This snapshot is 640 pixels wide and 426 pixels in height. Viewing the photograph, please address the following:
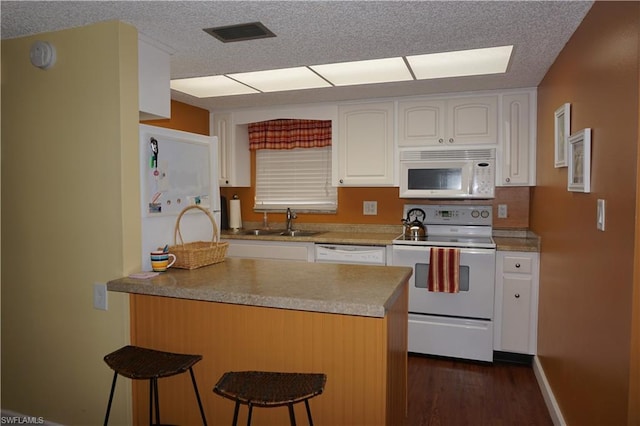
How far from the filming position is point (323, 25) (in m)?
2.21

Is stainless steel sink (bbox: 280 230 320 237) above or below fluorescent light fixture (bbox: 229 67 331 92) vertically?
below

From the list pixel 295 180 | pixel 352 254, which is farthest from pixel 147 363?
pixel 295 180

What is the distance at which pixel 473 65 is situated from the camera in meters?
3.00

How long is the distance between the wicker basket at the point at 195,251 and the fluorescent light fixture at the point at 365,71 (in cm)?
137

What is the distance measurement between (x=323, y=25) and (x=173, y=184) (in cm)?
116

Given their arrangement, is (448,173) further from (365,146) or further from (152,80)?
(152,80)

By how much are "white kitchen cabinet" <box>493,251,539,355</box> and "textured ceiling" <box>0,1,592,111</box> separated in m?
1.40

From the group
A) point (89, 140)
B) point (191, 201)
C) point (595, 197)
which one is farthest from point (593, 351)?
point (89, 140)

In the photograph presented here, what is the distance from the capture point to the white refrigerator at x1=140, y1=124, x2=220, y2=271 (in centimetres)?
225

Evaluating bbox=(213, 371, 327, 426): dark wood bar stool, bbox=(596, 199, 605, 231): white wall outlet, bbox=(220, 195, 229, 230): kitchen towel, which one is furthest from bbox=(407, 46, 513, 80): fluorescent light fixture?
bbox=(220, 195, 229, 230): kitchen towel

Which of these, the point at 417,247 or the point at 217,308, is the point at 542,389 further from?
the point at 217,308

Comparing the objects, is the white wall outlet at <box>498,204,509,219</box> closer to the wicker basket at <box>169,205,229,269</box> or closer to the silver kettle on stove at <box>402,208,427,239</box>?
the silver kettle on stove at <box>402,208,427,239</box>

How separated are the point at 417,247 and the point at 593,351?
176 cm

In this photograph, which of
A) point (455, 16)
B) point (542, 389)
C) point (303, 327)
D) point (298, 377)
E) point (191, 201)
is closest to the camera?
point (298, 377)
